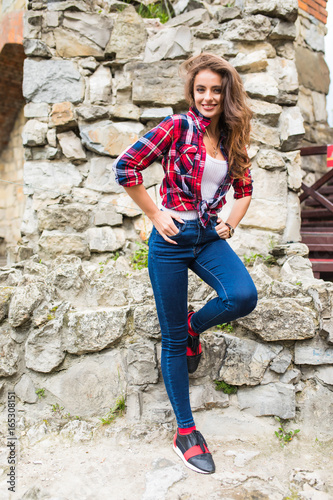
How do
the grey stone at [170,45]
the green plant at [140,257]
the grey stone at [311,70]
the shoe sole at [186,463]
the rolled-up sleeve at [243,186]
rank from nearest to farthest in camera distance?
the shoe sole at [186,463], the rolled-up sleeve at [243,186], the green plant at [140,257], the grey stone at [170,45], the grey stone at [311,70]

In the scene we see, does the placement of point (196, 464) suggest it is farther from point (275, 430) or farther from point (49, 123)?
point (49, 123)

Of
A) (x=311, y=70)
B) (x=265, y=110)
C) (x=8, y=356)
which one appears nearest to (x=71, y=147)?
(x=265, y=110)

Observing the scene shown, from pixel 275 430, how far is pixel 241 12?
2.90m

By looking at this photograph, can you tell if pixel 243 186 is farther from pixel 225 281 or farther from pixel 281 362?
pixel 281 362

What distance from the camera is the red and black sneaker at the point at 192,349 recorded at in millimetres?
2049

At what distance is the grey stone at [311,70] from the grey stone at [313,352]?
441cm

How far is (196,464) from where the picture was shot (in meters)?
1.81

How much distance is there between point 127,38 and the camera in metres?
3.06

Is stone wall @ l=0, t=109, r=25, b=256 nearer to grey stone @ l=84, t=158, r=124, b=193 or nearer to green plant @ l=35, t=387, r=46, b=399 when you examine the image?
grey stone @ l=84, t=158, r=124, b=193

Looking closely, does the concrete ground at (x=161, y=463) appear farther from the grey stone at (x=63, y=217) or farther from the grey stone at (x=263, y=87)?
the grey stone at (x=263, y=87)

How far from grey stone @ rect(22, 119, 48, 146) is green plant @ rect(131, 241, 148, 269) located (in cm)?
107

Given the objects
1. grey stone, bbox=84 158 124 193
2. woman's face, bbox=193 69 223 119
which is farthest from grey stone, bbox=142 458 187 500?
grey stone, bbox=84 158 124 193

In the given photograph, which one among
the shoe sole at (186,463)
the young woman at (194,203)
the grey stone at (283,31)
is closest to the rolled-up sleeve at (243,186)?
the young woman at (194,203)

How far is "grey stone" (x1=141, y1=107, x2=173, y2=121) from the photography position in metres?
2.97
